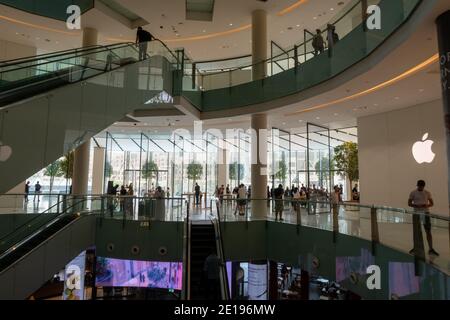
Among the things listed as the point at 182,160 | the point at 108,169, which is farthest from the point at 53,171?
the point at 182,160

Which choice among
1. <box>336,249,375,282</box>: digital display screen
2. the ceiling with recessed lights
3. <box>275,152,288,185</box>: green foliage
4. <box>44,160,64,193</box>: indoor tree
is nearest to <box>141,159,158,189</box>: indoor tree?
<box>44,160,64,193</box>: indoor tree

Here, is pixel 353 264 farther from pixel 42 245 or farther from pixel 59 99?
pixel 42 245

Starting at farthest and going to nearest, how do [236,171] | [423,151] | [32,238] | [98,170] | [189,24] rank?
[236,171], [98,170], [189,24], [423,151], [32,238]

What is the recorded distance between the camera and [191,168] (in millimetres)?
28078

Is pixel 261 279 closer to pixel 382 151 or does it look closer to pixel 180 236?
pixel 180 236

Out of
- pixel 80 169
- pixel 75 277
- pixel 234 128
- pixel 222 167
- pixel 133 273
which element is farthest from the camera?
pixel 222 167

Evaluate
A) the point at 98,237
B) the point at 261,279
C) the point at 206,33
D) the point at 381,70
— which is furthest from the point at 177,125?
the point at 381,70

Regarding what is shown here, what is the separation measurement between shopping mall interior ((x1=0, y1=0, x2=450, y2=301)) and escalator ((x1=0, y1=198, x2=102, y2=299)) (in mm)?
54

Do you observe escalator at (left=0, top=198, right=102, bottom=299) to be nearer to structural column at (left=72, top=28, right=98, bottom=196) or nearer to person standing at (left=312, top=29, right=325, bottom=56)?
structural column at (left=72, top=28, right=98, bottom=196)

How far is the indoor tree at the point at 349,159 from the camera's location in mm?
18984

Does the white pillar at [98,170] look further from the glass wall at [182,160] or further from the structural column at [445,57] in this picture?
the structural column at [445,57]

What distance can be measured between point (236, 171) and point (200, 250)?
18694 mm

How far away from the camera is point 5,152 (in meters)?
6.35

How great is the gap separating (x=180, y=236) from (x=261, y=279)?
370cm
